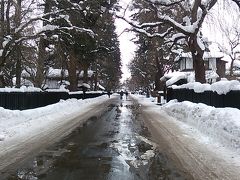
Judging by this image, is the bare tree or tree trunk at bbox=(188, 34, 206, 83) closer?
the bare tree

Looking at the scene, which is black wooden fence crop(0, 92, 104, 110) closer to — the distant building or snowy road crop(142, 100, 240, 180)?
snowy road crop(142, 100, 240, 180)

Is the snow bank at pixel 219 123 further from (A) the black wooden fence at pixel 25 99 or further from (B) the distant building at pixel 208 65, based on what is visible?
(B) the distant building at pixel 208 65

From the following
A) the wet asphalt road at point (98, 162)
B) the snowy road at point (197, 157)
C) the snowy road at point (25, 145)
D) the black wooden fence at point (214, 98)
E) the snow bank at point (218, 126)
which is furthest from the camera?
the black wooden fence at point (214, 98)

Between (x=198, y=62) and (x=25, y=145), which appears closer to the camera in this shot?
(x=25, y=145)

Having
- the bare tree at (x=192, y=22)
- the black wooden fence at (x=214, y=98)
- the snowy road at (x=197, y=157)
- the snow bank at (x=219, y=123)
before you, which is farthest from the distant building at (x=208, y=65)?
the snowy road at (x=197, y=157)

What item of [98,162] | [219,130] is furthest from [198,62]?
[98,162]

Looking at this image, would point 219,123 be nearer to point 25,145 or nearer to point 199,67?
point 25,145

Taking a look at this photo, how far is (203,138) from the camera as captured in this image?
1382 centimetres

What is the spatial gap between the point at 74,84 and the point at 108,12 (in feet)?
58.8

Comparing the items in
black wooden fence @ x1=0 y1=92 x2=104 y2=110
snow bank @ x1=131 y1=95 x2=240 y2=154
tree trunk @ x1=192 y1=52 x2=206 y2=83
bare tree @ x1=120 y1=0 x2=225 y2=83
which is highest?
bare tree @ x1=120 y1=0 x2=225 y2=83

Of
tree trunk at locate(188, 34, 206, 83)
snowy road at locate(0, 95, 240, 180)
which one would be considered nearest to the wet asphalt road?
snowy road at locate(0, 95, 240, 180)

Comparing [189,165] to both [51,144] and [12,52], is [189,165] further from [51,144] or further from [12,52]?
[12,52]

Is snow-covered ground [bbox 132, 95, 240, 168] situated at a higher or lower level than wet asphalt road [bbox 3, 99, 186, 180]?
higher

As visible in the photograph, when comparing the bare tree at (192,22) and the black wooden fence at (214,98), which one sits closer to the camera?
the black wooden fence at (214,98)
